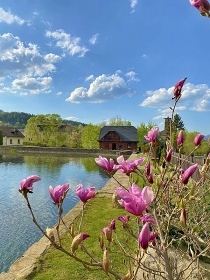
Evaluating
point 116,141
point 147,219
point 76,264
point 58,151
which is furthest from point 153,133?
point 116,141

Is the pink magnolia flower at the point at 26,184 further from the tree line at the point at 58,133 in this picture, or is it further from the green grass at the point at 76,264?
the tree line at the point at 58,133

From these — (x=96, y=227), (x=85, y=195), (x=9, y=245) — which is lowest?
(x=9, y=245)

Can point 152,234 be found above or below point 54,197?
below

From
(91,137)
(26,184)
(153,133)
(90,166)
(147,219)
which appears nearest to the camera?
(26,184)

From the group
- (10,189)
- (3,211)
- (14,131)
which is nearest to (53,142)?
(14,131)

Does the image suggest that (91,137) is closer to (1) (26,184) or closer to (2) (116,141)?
(2) (116,141)

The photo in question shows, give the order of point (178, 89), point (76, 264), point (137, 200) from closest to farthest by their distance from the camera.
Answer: point (137, 200) < point (178, 89) < point (76, 264)

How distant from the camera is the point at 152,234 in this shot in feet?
5.10

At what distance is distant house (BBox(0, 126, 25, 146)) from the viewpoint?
5619 centimetres

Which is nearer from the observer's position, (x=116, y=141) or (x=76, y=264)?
(x=76, y=264)

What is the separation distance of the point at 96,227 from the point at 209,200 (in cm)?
256

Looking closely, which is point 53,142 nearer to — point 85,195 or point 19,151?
point 19,151

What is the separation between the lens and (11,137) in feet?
187

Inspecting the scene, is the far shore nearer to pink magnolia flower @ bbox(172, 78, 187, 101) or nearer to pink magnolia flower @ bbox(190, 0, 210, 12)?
pink magnolia flower @ bbox(172, 78, 187, 101)
